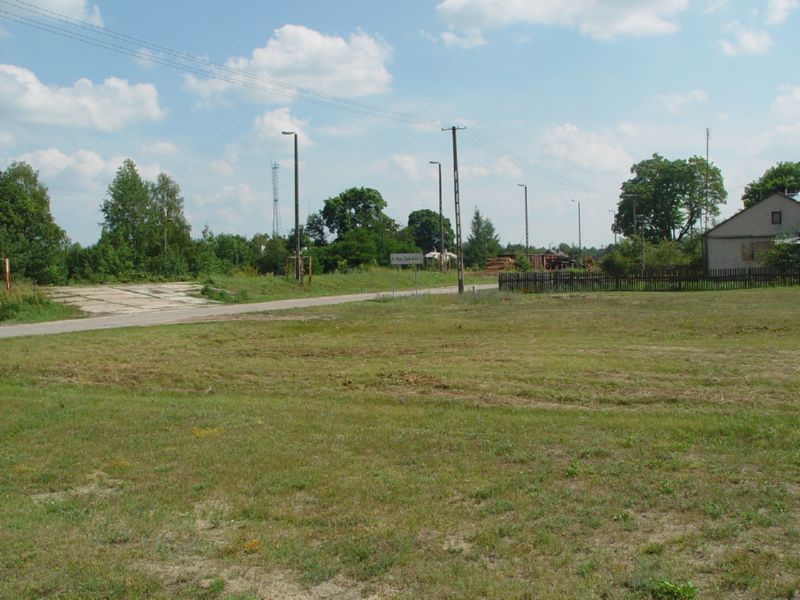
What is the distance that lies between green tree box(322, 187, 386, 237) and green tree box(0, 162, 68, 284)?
5020cm

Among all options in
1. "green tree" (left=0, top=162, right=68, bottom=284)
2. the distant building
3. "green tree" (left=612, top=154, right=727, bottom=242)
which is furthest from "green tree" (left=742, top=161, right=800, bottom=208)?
"green tree" (left=0, top=162, right=68, bottom=284)

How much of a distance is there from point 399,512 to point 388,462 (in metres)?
1.62

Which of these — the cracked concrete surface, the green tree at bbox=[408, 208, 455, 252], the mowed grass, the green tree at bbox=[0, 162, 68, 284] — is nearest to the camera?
the mowed grass

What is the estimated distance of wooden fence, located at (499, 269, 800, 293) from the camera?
46125 mm

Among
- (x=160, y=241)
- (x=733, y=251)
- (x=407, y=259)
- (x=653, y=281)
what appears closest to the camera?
(x=407, y=259)

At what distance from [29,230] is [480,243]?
70.0 metres

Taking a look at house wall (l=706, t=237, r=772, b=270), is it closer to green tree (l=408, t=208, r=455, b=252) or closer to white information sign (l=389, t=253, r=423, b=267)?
white information sign (l=389, t=253, r=423, b=267)

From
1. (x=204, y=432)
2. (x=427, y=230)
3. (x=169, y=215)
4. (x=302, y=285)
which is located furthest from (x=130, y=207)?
(x=204, y=432)

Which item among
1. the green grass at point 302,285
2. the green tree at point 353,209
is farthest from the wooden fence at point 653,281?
the green tree at point 353,209

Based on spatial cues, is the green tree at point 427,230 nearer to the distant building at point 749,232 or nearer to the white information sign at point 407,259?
the distant building at point 749,232

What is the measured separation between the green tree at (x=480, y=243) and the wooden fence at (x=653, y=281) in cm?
5911

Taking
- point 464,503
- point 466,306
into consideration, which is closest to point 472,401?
point 464,503

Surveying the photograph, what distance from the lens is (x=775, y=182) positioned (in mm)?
91438

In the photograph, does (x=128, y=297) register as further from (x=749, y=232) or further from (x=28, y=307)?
(x=749, y=232)
